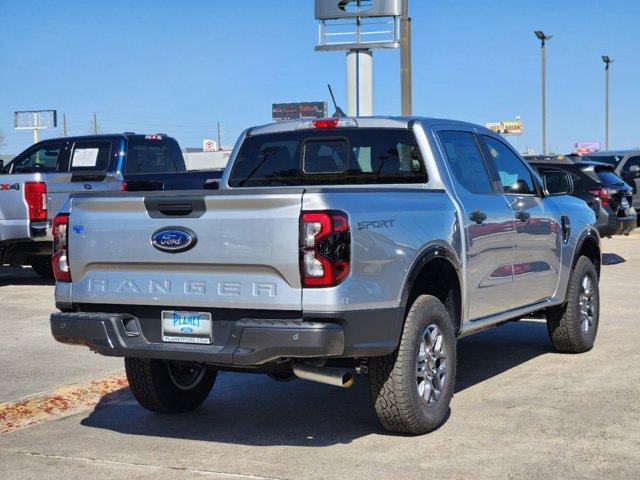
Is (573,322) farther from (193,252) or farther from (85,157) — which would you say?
(85,157)

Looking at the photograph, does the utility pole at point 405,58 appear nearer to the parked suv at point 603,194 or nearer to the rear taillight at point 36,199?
the parked suv at point 603,194

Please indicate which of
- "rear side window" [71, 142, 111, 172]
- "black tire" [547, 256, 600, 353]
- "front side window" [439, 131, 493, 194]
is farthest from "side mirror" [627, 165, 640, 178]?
"front side window" [439, 131, 493, 194]

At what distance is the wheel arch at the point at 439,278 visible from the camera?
589 cm

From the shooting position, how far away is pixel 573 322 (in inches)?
337

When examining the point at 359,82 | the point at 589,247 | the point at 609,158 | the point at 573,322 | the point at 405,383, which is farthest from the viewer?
the point at 359,82

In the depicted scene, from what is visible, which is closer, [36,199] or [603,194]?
[36,199]

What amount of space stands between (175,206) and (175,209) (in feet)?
0.06

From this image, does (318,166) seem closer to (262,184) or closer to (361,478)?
(262,184)

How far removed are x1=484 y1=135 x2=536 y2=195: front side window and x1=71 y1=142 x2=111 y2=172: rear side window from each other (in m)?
9.12

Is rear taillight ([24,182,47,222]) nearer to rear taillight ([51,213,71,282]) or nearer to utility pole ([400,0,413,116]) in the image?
utility pole ([400,0,413,116])

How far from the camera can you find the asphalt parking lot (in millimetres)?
5438

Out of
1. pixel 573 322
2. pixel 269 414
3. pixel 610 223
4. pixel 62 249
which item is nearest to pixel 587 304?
pixel 573 322

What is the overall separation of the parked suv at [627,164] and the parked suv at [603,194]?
6.27 m

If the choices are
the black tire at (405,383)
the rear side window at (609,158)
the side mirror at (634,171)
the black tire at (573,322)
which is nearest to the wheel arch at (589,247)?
the black tire at (573,322)
